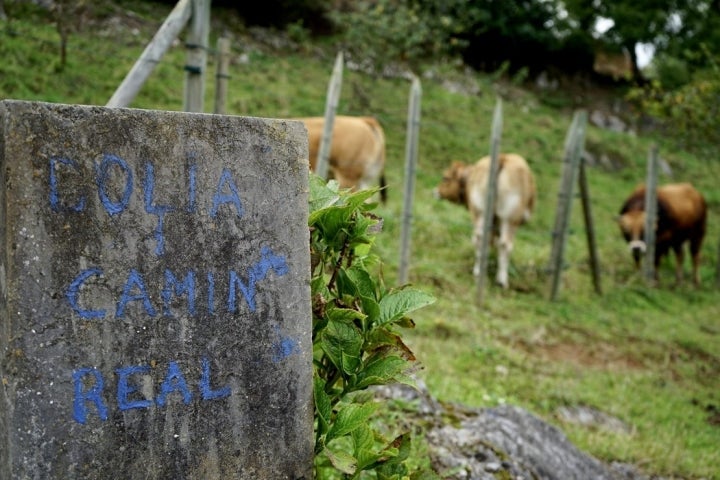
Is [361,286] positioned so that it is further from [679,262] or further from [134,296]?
[679,262]

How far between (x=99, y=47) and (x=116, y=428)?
16.2 ft

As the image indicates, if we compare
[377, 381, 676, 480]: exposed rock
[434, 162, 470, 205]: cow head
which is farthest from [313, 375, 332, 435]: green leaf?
[434, 162, 470, 205]: cow head

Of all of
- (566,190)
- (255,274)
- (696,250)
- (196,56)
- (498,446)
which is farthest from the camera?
(696,250)

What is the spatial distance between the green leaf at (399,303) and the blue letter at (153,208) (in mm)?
571

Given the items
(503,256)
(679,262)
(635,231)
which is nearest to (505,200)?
(503,256)

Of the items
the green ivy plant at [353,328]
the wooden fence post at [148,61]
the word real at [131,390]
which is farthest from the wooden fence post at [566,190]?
the word real at [131,390]

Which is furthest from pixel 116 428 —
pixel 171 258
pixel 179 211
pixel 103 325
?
pixel 179 211

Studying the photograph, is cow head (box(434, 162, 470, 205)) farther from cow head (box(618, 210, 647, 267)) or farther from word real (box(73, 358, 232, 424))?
word real (box(73, 358, 232, 424))

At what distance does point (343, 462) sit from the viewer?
5.31ft

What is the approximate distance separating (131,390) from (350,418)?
51 cm

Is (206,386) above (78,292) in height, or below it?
below

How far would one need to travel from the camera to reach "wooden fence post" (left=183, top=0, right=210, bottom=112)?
373 centimetres

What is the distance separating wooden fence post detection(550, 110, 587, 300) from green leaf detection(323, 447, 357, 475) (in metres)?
5.89

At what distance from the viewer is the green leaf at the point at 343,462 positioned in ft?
5.25
